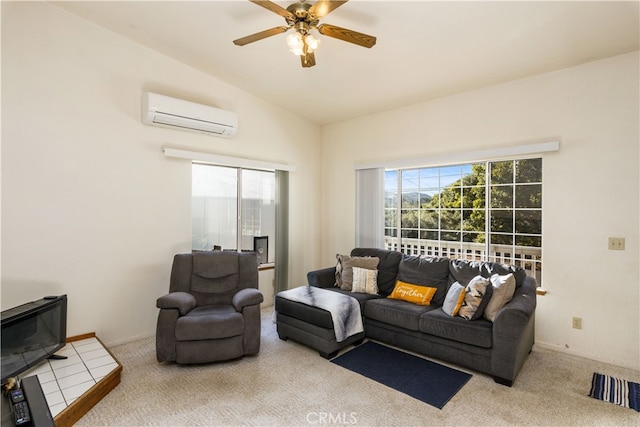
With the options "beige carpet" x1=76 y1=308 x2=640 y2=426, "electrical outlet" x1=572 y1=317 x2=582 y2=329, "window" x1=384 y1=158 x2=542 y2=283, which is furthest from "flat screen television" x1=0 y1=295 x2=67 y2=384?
"electrical outlet" x1=572 y1=317 x2=582 y2=329

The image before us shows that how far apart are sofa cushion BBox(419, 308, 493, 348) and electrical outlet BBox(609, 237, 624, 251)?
4.52 feet

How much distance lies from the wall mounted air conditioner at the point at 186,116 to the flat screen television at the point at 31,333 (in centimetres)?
182

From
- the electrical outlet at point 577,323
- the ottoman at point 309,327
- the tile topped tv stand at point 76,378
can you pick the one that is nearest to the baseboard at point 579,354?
the electrical outlet at point 577,323

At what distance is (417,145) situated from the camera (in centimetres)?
413

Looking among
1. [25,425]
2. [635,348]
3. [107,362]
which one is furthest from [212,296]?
[635,348]

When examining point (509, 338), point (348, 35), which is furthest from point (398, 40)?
point (509, 338)

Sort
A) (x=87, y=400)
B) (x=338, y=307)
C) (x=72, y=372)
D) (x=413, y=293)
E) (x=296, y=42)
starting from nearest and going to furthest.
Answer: (x=87, y=400) → (x=296, y=42) → (x=72, y=372) → (x=338, y=307) → (x=413, y=293)

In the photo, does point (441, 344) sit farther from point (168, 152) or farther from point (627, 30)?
point (168, 152)

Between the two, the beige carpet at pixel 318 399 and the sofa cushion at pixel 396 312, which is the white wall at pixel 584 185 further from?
the sofa cushion at pixel 396 312

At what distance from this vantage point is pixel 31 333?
2314 millimetres

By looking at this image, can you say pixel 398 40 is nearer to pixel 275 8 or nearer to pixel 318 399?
pixel 275 8

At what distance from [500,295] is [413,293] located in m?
0.83

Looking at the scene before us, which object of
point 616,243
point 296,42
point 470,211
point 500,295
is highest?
point 296,42

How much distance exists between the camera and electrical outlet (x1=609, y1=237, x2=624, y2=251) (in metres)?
2.85
